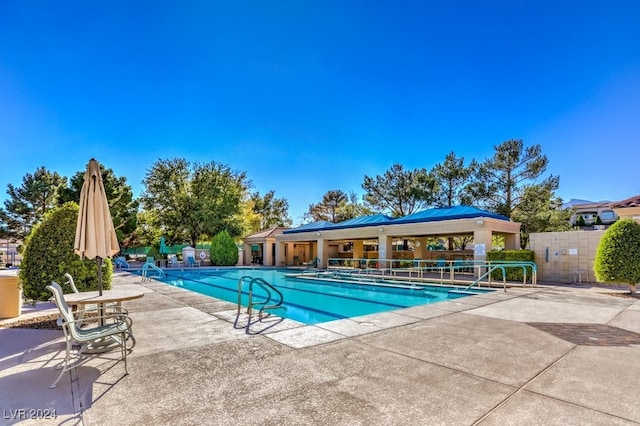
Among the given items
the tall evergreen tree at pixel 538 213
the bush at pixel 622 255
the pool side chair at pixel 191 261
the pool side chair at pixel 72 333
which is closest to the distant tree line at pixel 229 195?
the tall evergreen tree at pixel 538 213

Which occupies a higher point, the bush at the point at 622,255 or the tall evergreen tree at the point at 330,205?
the tall evergreen tree at the point at 330,205

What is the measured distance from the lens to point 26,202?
3256cm

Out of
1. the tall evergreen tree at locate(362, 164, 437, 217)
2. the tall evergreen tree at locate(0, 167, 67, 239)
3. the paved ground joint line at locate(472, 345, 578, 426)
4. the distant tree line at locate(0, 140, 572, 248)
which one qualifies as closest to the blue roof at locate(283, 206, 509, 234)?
the distant tree line at locate(0, 140, 572, 248)

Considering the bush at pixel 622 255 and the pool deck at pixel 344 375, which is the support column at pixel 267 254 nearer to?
the bush at pixel 622 255

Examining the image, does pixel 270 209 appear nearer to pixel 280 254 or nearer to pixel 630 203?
pixel 280 254

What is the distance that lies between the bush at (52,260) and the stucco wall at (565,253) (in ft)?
56.1

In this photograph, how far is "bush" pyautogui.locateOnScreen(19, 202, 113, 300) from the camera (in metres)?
6.35

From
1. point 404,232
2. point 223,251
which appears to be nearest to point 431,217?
point 404,232

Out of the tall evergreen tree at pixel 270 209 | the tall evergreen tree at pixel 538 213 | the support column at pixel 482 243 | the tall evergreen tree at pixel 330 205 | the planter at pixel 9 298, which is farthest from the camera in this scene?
the tall evergreen tree at pixel 270 209

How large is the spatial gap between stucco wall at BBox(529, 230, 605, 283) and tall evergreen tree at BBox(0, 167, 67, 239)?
39.3m

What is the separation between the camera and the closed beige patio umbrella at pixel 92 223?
16.7ft

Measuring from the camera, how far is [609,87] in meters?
14.1

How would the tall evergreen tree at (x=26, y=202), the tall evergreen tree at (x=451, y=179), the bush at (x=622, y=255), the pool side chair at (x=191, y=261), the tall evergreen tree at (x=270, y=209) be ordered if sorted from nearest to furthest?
the bush at (x=622, y=255)
the tall evergreen tree at (x=451, y=179)
the pool side chair at (x=191, y=261)
the tall evergreen tree at (x=26, y=202)
the tall evergreen tree at (x=270, y=209)

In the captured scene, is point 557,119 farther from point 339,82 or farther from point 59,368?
point 59,368
